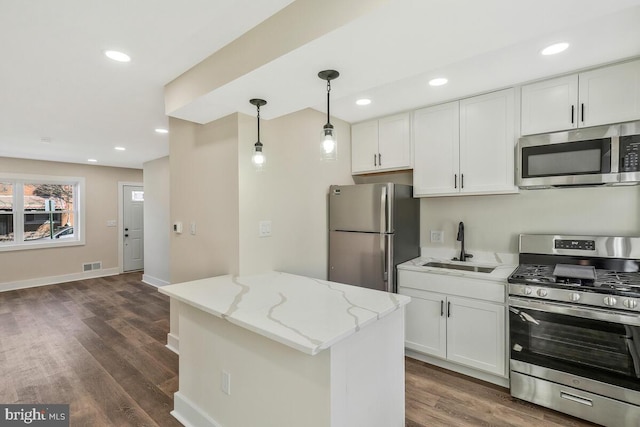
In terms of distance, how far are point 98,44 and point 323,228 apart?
2180 mm

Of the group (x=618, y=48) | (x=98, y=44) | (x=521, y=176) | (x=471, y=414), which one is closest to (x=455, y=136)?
(x=521, y=176)

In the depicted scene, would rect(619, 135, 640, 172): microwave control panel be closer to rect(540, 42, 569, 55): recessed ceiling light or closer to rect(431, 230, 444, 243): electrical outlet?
rect(540, 42, 569, 55): recessed ceiling light

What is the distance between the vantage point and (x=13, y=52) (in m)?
1.87

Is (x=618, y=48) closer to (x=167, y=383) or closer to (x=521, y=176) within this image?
(x=521, y=176)

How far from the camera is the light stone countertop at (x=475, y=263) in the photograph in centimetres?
243

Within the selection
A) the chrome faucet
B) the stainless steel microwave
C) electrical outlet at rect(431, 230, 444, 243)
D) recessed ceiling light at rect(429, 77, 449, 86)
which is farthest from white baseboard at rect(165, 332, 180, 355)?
the stainless steel microwave

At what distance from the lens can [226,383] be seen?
5.81 ft

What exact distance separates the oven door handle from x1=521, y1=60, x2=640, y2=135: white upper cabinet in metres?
1.26

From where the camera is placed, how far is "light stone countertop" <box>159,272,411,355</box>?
1.31 m

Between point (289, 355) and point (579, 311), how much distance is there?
186cm

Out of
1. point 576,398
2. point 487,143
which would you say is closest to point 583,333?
point 576,398

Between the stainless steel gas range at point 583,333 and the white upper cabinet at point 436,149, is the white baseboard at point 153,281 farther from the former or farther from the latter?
the stainless steel gas range at point 583,333

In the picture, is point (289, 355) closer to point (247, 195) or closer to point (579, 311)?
point (247, 195)

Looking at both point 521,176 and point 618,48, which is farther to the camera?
point 521,176
